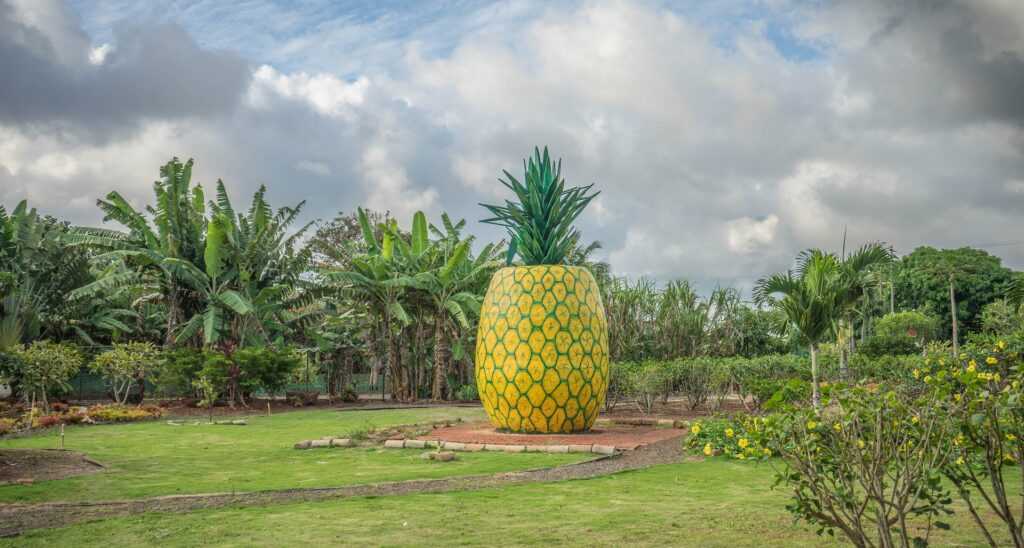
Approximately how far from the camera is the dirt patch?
10.5 metres

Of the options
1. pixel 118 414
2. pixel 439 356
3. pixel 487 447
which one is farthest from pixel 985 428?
pixel 439 356

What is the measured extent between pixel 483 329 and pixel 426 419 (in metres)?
5.34

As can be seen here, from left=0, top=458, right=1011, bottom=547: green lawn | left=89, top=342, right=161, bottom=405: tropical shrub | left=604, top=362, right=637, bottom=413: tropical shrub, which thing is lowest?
left=0, top=458, right=1011, bottom=547: green lawn

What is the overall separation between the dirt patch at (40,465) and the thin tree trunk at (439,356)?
15128 millimetres

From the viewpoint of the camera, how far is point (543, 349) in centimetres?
1433

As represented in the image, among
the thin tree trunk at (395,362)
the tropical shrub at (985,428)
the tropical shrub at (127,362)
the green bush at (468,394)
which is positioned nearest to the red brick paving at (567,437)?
A: the tropical shrub at (985,428)

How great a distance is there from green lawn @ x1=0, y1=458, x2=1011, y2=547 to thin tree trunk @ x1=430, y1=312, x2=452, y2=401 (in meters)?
18.4

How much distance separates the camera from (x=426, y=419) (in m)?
19.7

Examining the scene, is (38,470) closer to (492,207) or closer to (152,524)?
(152,524)

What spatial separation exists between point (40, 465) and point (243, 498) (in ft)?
15.0

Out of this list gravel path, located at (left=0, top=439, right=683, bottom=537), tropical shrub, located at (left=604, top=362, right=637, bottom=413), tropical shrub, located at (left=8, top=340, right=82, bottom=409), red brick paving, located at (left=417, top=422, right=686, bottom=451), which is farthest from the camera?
tropical shrub, located at (left=604, top=362, right=637, bottom=413)

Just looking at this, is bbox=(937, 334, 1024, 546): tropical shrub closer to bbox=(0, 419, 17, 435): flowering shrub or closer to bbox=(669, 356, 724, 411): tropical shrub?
bbox=(669, 356, 724, 411): tropical shrub

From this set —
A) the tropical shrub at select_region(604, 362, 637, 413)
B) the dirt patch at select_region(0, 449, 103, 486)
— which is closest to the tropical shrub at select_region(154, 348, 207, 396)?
the dirt patch at select_region(0, 449, 103, 486)

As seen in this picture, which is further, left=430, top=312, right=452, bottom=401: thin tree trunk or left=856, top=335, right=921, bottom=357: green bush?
left=430, top=312, right=452, bottom=401: thin tree trunk
